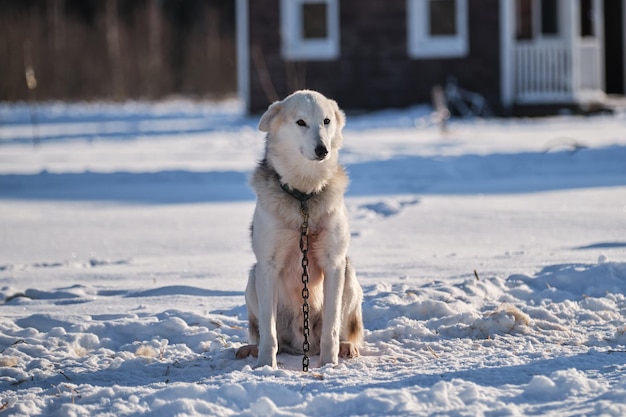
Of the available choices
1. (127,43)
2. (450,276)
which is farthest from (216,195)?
(127,43)

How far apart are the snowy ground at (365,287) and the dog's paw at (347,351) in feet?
0.25

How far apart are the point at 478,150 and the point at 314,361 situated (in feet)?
33.9

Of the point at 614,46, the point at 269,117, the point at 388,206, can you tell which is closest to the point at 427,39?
the point at 614,46

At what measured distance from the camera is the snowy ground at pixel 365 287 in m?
4.30

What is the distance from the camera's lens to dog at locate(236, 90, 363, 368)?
4980mm

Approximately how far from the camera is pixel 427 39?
881 inches

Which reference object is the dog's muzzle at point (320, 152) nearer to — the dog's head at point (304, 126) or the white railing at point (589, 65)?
the dog's head at point (304, 126)

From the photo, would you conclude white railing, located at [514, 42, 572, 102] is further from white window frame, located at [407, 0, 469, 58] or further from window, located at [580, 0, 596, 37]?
window, located at [580, 0, 596, 37]

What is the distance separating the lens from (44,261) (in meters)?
8.33

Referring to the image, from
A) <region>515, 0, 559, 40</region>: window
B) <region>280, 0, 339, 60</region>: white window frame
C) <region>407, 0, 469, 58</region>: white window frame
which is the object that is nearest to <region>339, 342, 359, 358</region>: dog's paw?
<region>407, 0, 469, 58</region>: white window frame

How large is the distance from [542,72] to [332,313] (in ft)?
58.2

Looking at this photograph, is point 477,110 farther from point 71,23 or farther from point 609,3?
point 71,23

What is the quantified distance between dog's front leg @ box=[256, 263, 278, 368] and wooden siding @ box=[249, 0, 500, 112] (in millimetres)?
17131

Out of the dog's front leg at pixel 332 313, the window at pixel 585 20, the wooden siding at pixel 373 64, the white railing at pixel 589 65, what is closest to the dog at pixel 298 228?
the dog's front leg at pixel 332 313
